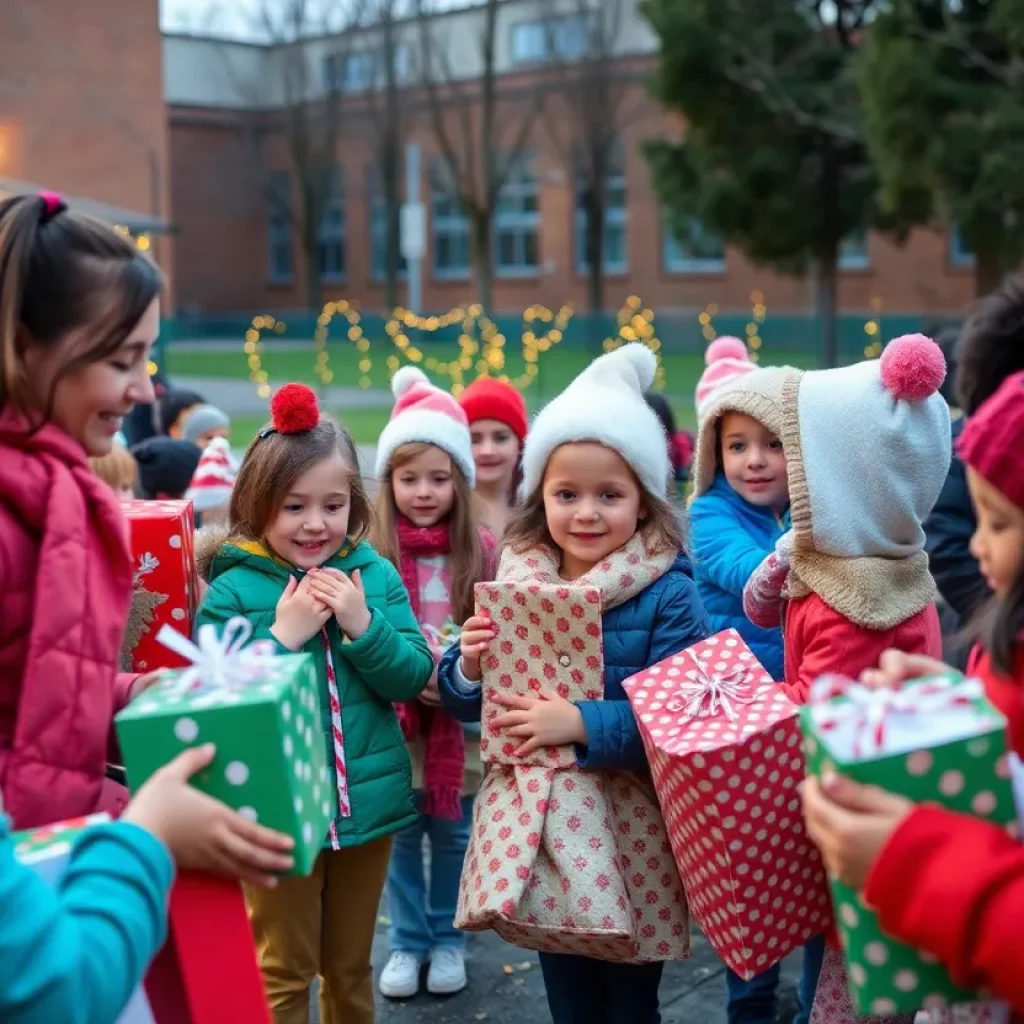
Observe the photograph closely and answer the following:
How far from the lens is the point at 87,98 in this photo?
32.2 meters

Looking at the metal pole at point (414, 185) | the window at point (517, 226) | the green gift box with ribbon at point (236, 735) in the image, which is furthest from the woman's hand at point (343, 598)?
the window at point (517, 226)

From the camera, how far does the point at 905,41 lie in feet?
45.6

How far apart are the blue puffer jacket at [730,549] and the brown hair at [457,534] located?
64cm

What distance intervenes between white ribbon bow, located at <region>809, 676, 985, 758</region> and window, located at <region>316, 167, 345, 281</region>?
144 feet

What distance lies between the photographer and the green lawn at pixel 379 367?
1988 centimetres

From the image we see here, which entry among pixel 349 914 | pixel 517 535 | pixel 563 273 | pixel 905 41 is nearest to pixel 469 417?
pixel 517 535

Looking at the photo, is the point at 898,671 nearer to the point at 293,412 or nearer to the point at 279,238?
the point at 293,412

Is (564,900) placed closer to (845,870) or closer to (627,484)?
(627,484)

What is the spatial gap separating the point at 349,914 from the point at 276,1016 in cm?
28

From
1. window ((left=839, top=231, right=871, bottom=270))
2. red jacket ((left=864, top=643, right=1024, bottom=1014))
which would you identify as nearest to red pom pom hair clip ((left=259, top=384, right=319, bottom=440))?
red jacket ((left=864, top=643, right=1024, bottom=1014))

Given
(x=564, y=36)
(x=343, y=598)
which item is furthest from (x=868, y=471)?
(x=564, y=36)

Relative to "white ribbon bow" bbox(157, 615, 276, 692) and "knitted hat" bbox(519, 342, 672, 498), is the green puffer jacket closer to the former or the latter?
"knitted hat" bbox(519, 342, 672, 498)

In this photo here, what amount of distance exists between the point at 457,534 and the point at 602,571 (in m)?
1.07

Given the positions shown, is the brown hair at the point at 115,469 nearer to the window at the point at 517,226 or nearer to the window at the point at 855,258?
the window at the point at 855,258
